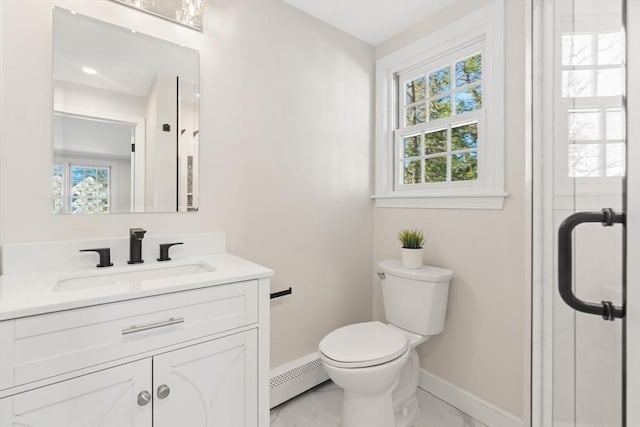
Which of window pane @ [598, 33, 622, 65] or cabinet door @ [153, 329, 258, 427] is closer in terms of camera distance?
window pane @ [598, 33, 622, 65]

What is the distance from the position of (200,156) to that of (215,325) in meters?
0.85

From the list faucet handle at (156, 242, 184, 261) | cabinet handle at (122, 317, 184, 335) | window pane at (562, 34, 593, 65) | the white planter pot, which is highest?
window pane at (562, 34, 593, 65)

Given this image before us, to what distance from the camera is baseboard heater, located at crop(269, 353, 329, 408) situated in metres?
1.70

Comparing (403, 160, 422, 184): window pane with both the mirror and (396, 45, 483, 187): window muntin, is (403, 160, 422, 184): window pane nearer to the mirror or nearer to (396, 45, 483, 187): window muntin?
(396, 45, 483, 187): window muntin

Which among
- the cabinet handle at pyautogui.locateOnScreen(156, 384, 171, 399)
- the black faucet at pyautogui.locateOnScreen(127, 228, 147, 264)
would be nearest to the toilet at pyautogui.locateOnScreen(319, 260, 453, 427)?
the cabinet handle at pyautogui.locateOnScreen(156, 384, 171, 399)

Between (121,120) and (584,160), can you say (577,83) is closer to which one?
(584,160)

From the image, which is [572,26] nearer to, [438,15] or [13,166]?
[438,15]

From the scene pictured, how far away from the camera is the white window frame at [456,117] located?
158cm

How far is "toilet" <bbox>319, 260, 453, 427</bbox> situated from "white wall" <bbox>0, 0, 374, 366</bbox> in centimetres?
38

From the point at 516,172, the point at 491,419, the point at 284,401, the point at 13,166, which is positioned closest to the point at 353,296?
the point at 284,401

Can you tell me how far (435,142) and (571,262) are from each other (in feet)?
5.07

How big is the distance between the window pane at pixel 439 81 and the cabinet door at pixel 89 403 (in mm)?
2102

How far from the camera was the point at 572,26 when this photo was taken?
0.63m

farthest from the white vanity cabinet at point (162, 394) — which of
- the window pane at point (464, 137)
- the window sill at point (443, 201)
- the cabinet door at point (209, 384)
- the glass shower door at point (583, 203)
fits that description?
the window pane at point (464, 137)
